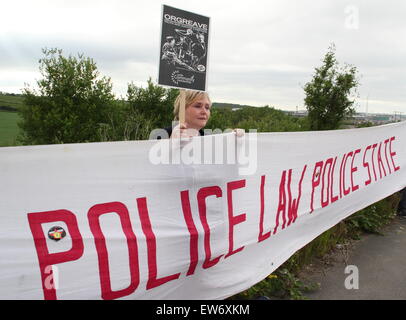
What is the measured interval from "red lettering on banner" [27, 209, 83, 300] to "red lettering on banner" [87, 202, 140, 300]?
102mm

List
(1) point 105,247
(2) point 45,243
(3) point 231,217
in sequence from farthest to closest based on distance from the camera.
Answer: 1. (3) point 231,217
2. (1) point 105,247
3. (2) point 45,243

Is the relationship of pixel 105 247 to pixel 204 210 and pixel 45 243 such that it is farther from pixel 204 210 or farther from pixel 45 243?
pixel 204 210

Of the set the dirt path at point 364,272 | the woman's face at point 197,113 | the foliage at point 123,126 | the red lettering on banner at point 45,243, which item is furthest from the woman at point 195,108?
the foliage at point 123,126

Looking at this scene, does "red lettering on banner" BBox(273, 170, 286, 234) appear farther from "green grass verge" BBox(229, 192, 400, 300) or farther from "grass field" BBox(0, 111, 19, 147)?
"grass field" BBox(0, 111, 19, 147)

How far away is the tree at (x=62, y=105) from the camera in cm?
575

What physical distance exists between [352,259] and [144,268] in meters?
3.12

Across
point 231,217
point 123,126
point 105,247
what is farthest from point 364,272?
point 123,126

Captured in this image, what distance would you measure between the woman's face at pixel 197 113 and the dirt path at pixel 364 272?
1.95 meters

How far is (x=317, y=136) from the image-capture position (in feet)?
14.1

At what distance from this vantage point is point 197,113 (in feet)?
10.7

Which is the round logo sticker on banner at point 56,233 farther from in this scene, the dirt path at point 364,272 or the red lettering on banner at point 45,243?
the dirt path at point 364,272

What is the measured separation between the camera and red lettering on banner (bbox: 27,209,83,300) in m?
2.08

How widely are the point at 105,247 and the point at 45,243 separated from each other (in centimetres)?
35

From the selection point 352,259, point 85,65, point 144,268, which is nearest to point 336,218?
point 352,259
